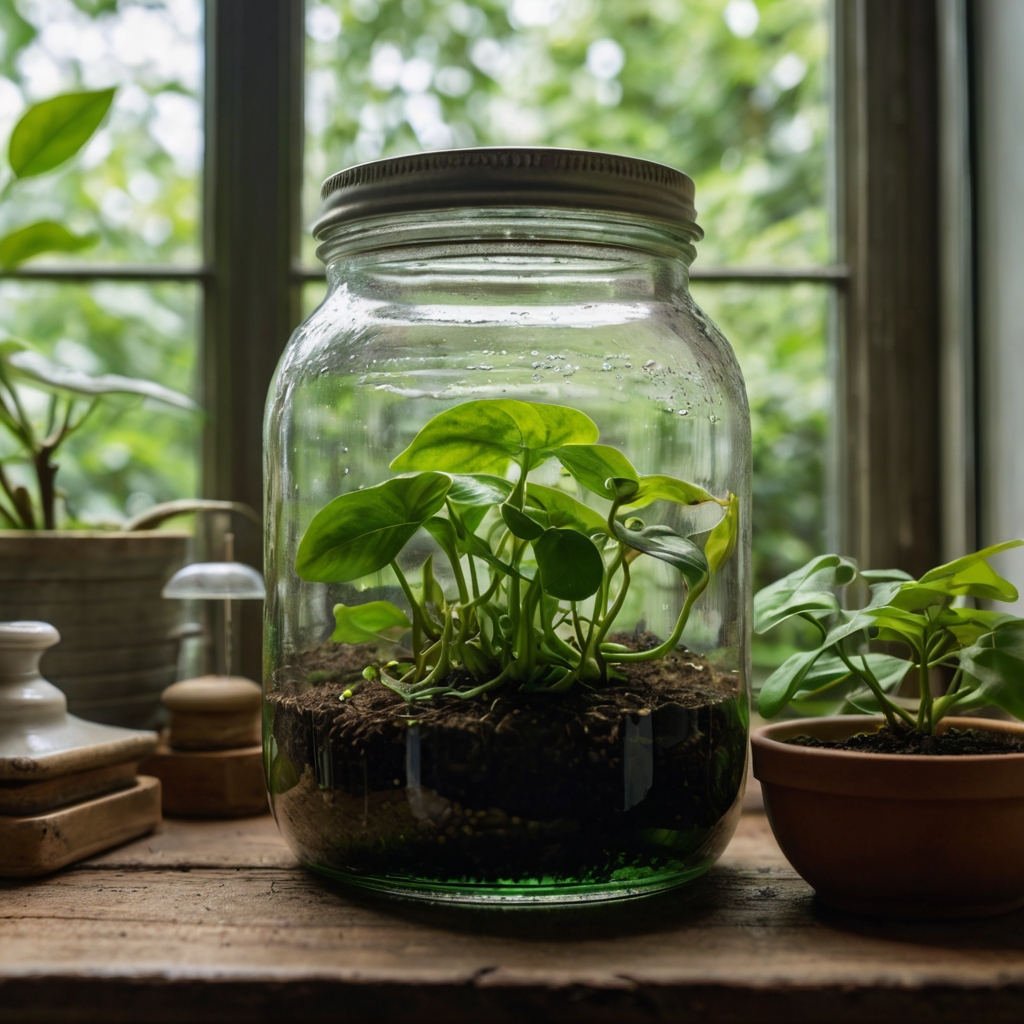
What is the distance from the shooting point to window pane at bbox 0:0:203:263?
4.23 feet

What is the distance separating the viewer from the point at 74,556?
40.4 inches

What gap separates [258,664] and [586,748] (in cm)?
64

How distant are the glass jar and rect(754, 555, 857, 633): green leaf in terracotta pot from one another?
4 centimetres

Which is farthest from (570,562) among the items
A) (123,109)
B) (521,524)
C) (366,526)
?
(123,109)

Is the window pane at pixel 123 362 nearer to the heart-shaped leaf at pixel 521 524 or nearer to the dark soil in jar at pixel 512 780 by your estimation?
the dark soil in jar at pixel 512 780

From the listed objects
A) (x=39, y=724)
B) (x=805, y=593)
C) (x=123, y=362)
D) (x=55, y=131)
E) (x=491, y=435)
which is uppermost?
(x=55, y=131)

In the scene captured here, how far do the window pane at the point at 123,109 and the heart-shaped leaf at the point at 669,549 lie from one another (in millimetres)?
821

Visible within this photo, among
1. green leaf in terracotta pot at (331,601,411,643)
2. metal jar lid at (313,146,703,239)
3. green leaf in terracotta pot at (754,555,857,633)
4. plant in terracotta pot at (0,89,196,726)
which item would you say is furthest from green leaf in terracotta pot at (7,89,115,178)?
green leaf in terracotta pot at (754,555,857,633)

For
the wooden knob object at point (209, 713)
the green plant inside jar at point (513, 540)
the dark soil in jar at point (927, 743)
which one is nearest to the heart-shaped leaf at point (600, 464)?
the green plant inside jar at point (513, 540)

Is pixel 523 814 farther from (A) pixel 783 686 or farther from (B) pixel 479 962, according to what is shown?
(A) pixel 783 686

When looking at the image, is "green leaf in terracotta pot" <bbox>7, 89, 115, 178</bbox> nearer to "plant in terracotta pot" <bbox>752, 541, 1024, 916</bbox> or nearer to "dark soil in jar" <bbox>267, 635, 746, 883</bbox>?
"dark soil in jar" <bbox>267, 635, 746, 883</bbox>

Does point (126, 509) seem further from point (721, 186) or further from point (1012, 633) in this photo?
point (1012, 633)

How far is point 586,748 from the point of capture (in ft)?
2.30

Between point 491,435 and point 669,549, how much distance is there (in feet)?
0.49
